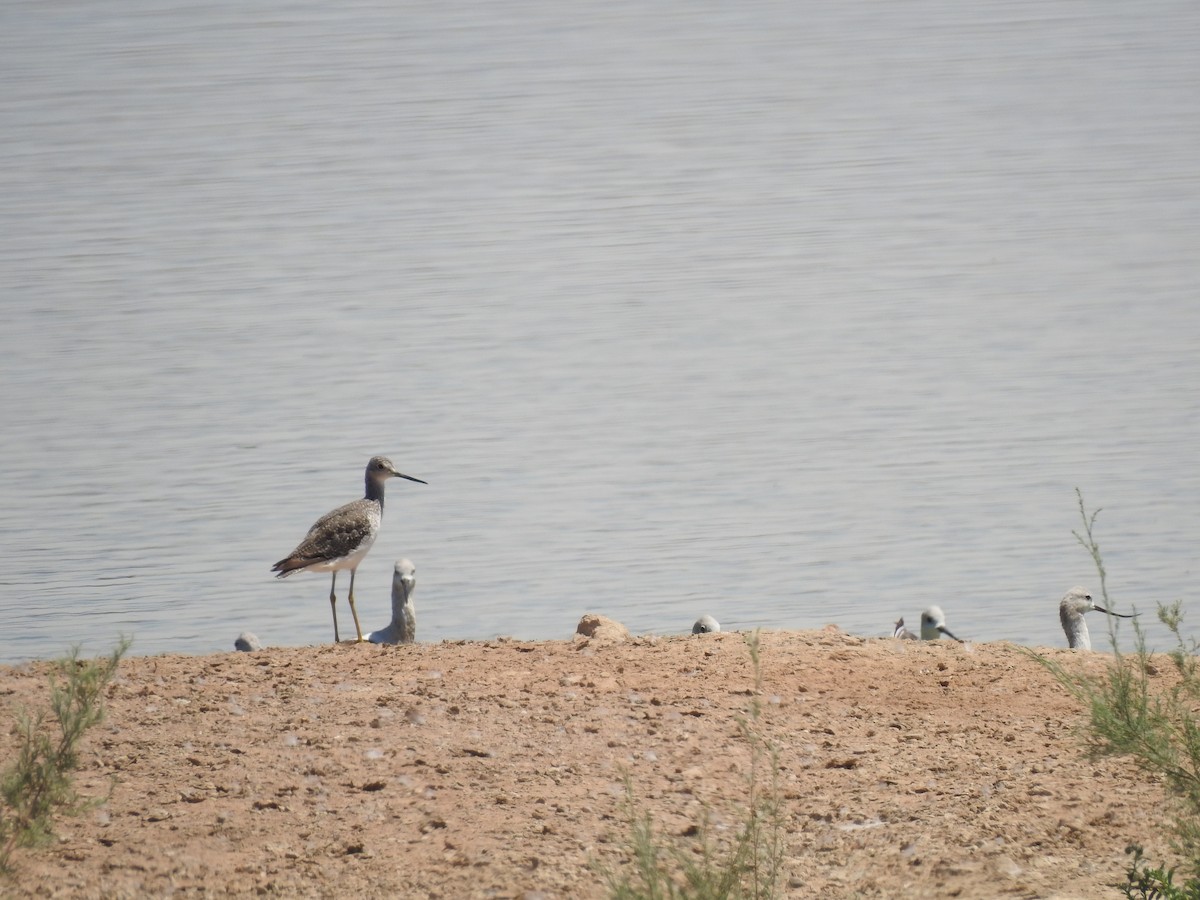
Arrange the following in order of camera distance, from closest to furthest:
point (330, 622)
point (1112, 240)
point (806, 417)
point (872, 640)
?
point (872, 640), point (330, 622), point (806, 417), point (1112, 240)

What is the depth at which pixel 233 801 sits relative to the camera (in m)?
Result: 6.45

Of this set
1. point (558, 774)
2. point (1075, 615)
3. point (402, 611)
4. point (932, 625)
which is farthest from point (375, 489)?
point (558, 774)

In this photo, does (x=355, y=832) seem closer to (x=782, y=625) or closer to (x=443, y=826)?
(x=443, y=826)

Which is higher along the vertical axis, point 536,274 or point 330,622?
point 536,274

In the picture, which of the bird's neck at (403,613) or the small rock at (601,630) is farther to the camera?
the bird's neck at (403,613)

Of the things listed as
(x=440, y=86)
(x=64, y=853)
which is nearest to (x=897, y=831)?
(x=64, y=853)

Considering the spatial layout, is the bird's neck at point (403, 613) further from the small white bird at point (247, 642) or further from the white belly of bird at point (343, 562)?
the small white bird at point (247, 642)

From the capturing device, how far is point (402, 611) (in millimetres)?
11273

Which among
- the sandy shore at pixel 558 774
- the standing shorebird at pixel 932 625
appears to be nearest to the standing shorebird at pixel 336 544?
the sandy shore at pixel 558 774

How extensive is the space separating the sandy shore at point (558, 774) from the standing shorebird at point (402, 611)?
2.85m

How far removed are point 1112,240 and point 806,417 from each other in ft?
34.5

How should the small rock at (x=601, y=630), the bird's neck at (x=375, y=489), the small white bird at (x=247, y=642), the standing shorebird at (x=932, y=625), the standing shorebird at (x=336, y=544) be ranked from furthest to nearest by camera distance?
1. the bird's neck at (x=375, y=489)
2. the standing shorebird at (x=932, y=625)
3. the small white bird at (x=247, y=642)
4. the standing shorebird at (x=336, y=544)
5. the small rock at (x=601, y=630)

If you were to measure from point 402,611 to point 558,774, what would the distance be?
4.76 meters

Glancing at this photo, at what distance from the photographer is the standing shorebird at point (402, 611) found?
37.0 feet
